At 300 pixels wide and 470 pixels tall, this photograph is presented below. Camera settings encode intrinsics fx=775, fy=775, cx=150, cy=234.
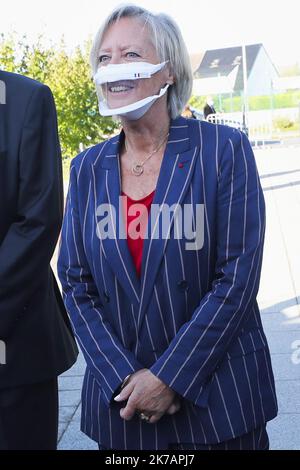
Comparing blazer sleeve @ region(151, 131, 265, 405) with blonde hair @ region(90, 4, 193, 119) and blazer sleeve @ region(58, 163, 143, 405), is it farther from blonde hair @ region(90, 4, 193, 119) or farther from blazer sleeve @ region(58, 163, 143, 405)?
blonde hair @ region(90, 4, 193, 119)

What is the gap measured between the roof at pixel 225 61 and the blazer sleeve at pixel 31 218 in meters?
49.9

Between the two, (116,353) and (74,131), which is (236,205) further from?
(74,131)

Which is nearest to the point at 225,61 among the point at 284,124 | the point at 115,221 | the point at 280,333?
the point at 284,124

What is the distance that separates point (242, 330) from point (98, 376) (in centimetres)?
45

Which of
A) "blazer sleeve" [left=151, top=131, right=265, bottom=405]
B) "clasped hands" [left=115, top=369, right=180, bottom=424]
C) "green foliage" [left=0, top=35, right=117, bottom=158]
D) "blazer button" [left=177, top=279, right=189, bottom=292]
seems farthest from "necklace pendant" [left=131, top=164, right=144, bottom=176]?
"green foliage" [left=0, top=35, right=117, bottom=158]

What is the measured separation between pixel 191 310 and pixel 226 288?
0.45 ft

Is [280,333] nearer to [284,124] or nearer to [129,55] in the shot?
[129,55]

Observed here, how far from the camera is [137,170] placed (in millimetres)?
2398

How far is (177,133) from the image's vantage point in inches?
94.5

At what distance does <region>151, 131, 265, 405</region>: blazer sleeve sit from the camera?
2.20 metres

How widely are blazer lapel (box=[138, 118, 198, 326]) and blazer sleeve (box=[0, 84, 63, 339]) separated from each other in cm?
29

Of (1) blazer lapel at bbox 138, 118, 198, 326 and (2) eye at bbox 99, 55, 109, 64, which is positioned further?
(2) eye at bbox 99, 55, 109, 64

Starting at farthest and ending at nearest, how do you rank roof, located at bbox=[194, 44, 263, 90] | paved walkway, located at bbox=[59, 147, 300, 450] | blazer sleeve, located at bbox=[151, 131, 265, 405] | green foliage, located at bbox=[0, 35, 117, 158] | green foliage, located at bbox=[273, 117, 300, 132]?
roof, located at bbox=[194, 44, 263, 90] → green foliage, located at bbox=[273, 117, 300, 132] → green foliage, located at bbox=[0, 35, 117, 158] → paved walkway, located at bbox=[59, 147, 300, 450] → blazer sleeve, located at bbox=[151, 131, 265, 405]

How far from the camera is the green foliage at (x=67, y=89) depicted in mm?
18641
